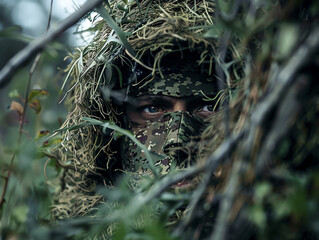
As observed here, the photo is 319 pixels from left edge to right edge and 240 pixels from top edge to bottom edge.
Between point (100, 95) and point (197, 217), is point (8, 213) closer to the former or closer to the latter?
point (197, 217)

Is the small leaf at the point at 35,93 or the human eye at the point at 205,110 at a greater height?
the small leaf at the point at 35,93

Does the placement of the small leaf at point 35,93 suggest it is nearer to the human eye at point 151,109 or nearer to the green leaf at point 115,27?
the green leaf at point 115,27

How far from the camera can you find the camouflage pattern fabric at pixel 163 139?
3.65 feet

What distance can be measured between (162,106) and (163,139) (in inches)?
5.5

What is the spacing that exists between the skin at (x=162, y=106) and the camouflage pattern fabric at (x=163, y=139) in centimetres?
3

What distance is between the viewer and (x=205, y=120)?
1215mm

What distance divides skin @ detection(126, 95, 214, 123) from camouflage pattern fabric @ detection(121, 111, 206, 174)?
0.03m

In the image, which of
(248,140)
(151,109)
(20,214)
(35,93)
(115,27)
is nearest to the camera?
(248,140)

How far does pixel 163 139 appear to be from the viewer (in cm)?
120

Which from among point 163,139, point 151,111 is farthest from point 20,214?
point 151,111

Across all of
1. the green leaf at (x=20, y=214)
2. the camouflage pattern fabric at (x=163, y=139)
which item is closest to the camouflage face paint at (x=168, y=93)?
the camouflage pattern fabric at (x=163, y=139)

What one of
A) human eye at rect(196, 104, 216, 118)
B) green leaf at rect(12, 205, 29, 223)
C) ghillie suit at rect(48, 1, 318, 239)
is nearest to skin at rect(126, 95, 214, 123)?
human eye at rect(196, 104, 216, 118)

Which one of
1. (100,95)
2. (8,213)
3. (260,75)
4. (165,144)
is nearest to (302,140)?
(260,75)

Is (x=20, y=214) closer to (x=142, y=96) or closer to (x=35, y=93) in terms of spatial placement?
(x=35, y=93)
